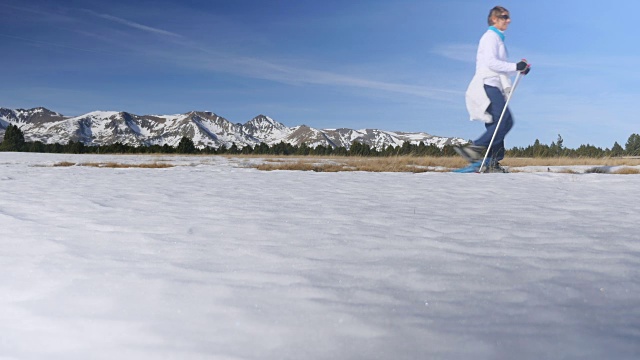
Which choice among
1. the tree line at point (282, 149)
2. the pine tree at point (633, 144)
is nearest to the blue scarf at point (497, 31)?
the tree line at point (282, 149)

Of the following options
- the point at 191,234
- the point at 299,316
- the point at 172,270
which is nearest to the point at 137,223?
the point at 191,234

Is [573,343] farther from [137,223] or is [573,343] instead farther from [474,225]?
[137,223]

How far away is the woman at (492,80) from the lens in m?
9.65

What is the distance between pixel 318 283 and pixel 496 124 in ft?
28.8

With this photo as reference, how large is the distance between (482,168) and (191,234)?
8081 millimetres

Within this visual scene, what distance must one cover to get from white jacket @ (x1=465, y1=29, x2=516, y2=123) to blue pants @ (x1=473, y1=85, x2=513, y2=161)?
4.0 inches

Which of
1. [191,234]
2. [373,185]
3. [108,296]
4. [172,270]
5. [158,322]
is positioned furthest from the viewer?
[373,185]

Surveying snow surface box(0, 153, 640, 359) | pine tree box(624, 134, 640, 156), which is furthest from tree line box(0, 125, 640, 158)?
snow surface box(0, 153, 640, 359)

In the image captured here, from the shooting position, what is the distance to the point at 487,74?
9805 millimetres

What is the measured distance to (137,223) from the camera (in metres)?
3.77

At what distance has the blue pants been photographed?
32.3 ft

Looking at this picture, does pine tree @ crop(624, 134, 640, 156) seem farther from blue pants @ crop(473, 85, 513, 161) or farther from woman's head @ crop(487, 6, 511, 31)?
woman's head @ crop(487, 6, 511, 31)

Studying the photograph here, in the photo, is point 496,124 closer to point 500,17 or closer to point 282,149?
point 500,17

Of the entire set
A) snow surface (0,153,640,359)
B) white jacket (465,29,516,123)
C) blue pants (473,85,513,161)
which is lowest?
snow surface (0,153,640,359)
